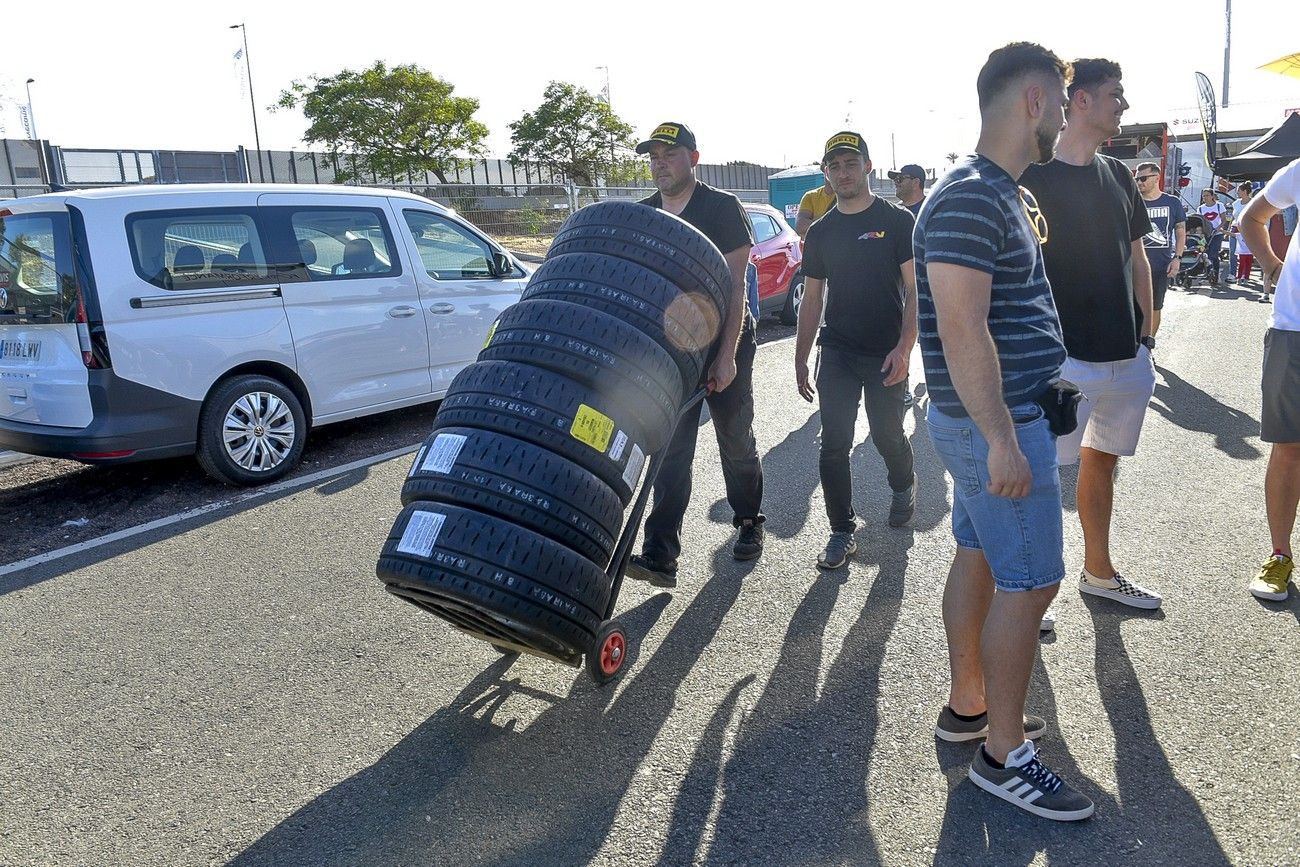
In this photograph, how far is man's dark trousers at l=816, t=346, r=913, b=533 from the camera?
4.63 meters

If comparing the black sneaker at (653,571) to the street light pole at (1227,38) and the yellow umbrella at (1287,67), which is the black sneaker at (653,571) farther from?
the street light pole at (1227,38)

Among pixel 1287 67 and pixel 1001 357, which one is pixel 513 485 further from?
pixel 1287 67

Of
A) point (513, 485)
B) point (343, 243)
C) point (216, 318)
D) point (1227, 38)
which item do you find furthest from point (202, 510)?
point (1227, 38)

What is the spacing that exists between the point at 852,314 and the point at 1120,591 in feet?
5.62

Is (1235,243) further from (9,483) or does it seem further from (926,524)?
(9,483)

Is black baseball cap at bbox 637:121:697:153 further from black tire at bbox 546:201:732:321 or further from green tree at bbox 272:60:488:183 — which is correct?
green tree at bbox 272:60:488:183

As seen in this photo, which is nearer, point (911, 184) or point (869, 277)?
point (869, 277)

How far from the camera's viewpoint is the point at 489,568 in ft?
9.02

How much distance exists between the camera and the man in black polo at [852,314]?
180 inches

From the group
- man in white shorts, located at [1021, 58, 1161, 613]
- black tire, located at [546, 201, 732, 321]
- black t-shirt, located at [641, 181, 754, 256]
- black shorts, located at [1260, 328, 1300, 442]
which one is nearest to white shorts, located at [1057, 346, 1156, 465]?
man in white shorts, located at [1021, 58, 1161, 613]

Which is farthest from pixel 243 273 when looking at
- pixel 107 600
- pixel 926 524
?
pixel 926 524

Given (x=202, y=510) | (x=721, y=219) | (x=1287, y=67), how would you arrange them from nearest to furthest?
1. (x=721, y=219)
2. (x=202, y=510)
3. (x=1287, y=67)

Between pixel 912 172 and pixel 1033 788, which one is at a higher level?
pixel 912 172

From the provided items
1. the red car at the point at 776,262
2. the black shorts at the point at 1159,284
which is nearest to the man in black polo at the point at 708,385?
the black shorts at the point at 1159,284
